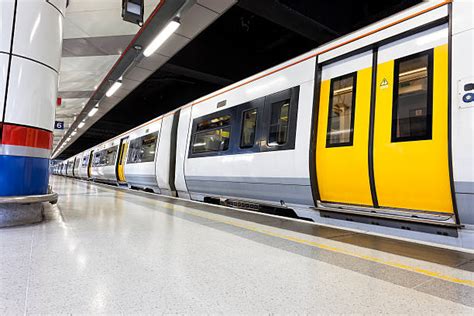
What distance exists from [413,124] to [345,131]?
0.73 metres

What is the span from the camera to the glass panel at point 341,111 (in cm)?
338

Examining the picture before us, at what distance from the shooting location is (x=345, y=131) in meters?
3.38

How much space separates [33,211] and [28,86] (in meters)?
1.42

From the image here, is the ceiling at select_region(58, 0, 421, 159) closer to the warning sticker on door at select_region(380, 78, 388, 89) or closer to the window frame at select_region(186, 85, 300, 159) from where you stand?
the window frame at select_region(186, 85, 300, 159)

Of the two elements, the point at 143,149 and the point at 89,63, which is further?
the point at 89,63

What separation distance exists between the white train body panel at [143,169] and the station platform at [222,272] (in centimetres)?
534

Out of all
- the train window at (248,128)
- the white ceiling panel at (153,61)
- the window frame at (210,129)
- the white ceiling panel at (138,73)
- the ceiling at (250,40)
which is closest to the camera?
the train window at (248,128)

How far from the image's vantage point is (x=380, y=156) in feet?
9.84

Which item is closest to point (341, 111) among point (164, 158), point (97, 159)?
point (164, 158)

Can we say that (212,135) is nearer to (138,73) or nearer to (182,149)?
(182,149)

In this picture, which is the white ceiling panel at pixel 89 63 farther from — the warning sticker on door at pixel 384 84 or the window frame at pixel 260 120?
the warning sticker on door at pixel 384 84

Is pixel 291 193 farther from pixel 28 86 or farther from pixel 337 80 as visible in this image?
pixel 28 86

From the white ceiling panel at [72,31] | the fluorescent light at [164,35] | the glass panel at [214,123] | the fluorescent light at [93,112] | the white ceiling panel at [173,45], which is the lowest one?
the glass panel at [214,123]

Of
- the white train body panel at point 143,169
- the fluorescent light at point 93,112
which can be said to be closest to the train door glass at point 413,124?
the white train body panel at point 143,169
